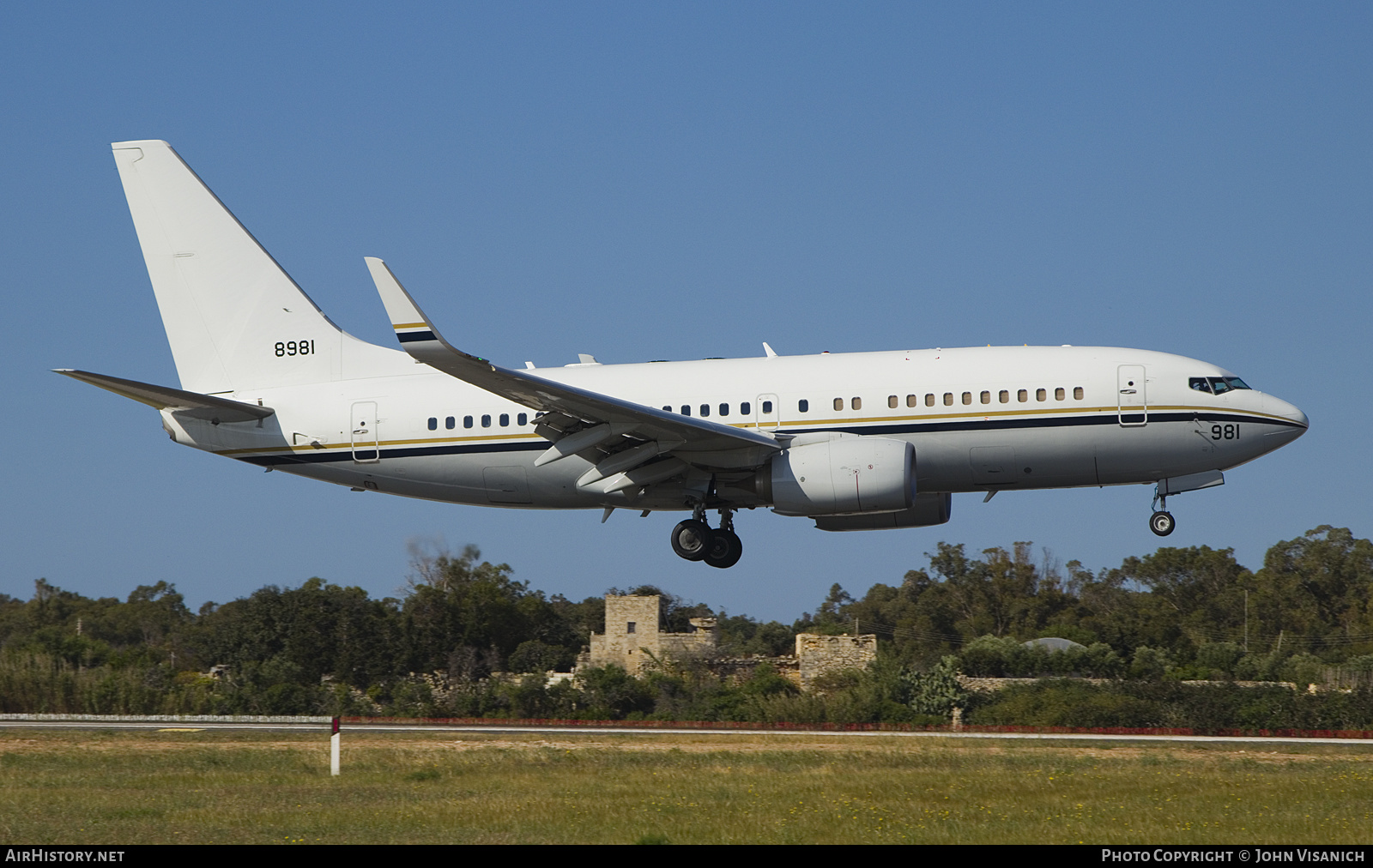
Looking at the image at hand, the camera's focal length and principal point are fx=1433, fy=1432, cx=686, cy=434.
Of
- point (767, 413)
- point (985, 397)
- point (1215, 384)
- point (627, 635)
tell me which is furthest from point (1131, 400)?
point (627, 635)

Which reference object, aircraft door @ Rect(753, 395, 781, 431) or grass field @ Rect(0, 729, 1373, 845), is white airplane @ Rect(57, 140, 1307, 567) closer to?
aircraft door @ Rect(753, 395, 781, 431)

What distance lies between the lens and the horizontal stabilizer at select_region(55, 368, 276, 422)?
94.5 feet

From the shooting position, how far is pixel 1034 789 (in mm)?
22125

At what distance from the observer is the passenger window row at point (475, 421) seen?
30297mm

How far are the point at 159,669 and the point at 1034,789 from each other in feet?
110

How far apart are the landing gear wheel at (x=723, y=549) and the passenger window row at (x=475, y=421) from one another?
474cm

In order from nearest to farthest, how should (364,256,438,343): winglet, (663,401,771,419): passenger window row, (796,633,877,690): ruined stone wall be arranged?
(364,256,438,343): winglet < (663,401,771,419): passenger window row < (796,633,877,690): ruined stone wall

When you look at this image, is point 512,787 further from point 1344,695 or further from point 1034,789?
point 1344,695

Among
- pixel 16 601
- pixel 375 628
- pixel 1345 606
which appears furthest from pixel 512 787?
pixel 1345 606

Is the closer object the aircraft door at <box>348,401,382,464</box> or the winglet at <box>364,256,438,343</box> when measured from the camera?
the winglet at <box>364,256,438,343</box>

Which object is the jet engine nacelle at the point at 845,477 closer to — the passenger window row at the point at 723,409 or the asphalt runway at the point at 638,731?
the passenger window row at the point at 723,409

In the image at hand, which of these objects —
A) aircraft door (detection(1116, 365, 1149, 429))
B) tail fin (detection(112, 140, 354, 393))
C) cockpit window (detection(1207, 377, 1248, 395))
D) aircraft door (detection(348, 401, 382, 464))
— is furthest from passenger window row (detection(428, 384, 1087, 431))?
tail fin (detection(112, 140, 354, 393))

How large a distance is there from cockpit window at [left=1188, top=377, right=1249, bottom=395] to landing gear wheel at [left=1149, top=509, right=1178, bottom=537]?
2.72 metres
